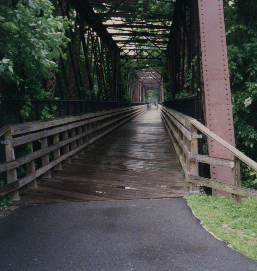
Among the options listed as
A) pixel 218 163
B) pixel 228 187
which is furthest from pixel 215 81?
pixel 228 187

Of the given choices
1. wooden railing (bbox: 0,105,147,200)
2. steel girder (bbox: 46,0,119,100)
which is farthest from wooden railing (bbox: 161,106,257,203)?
steel girder (bbox: 46,0,119,100)

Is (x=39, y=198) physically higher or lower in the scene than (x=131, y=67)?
lower

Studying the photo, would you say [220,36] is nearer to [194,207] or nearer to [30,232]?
[194,207]

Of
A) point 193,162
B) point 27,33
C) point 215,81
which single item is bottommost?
point 193,162

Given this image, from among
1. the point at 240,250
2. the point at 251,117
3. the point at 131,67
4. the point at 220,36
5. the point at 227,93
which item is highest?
the point at 131,67

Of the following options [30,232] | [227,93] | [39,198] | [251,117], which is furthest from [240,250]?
[251,117]

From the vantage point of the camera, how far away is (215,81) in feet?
18.0

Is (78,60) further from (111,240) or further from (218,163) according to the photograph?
(111,240)

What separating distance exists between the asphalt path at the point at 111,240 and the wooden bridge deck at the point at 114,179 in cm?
51

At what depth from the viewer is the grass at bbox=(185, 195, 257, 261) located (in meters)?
3.56

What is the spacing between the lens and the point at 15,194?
534 cm

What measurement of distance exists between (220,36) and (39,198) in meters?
3.86

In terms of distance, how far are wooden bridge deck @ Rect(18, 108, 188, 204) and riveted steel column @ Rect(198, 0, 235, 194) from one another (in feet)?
2.97

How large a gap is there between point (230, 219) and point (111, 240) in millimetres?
1476
